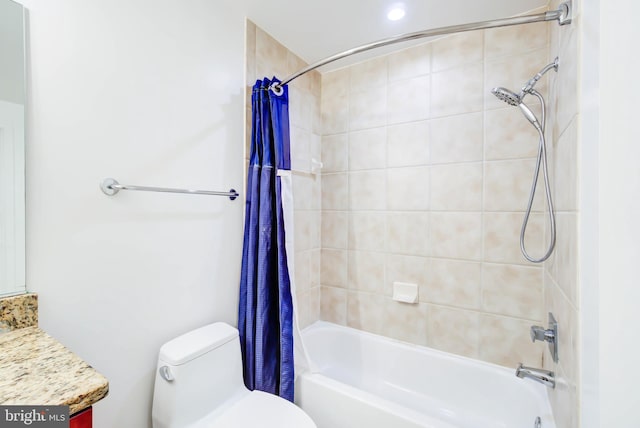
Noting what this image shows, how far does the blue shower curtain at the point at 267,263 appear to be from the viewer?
4.72 feet

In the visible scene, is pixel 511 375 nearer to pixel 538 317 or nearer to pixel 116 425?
pixel 538 317

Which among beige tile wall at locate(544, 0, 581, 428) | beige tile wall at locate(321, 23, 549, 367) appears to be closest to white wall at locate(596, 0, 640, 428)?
beige tile wall at locate(544, 0, 581, 428)

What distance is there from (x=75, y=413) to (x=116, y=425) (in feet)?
2.41

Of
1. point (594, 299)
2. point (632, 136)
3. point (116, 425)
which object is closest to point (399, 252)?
point (594, 299)

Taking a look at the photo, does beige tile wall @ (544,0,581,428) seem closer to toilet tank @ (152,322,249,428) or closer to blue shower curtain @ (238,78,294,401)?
blue shower curtain @ (238,78,294,401)

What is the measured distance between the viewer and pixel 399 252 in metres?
1.85

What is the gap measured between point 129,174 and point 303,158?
111cm

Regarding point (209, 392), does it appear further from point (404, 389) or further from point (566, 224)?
point (566, 224)

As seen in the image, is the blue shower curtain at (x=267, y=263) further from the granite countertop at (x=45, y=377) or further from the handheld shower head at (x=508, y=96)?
the handheld shower head at (x=508, y=96)

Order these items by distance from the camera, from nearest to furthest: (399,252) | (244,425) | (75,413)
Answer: (75,413) → (244,425) → (399,252)

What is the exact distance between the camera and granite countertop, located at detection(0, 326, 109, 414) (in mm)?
528

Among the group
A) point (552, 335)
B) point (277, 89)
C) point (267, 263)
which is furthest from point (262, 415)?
point (277, 89)

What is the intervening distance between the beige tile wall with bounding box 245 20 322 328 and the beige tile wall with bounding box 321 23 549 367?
0.09 metres

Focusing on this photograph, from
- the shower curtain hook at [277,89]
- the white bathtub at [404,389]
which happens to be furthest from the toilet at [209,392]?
the shower curtain hook at [277,89]
